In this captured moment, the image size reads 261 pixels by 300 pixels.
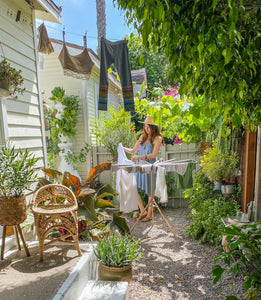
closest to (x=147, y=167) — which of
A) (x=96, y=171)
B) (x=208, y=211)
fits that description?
(x=96, y=171)

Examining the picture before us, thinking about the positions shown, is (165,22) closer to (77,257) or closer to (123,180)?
(77,257)

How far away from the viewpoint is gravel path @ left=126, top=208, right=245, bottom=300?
2471mm

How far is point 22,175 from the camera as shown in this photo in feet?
7.89

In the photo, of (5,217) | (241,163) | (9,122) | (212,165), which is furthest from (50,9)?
(241,163)

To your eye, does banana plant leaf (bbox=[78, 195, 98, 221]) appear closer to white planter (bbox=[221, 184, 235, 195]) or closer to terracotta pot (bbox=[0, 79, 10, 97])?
terracotta pot (bbox=[0, 79, 10, 97])

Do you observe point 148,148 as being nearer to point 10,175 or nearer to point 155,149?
point 155,149

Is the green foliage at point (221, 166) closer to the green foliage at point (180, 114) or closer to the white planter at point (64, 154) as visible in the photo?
the green foliage at point (180, 114)

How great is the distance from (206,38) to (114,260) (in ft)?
7.12

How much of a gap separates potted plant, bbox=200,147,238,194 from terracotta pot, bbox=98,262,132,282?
196cm

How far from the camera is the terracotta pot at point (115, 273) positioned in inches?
95.9

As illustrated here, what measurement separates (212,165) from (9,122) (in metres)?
2.90

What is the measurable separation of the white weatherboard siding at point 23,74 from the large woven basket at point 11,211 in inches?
38.4

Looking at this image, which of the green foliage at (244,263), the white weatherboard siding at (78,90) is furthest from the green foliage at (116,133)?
the green foliage at (244,263)

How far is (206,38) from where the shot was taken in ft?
4.03
